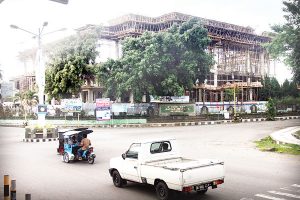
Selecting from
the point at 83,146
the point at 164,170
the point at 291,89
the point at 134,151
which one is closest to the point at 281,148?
the point at 291,89

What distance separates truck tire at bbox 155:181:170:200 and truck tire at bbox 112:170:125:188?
152 cm

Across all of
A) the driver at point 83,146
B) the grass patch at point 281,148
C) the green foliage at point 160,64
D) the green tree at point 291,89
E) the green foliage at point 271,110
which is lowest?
the grass patch at point 281,148

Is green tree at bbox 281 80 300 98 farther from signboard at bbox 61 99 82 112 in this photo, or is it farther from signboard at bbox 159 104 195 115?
signboard at bbox 61 99 82 112

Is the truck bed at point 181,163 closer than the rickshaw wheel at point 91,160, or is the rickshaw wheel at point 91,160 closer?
the truck bed at point 181,163

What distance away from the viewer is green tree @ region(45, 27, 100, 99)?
3803cm

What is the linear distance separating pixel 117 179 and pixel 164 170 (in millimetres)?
2022

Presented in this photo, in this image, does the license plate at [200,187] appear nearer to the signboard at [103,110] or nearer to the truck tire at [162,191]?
the truck tire at [162,191]

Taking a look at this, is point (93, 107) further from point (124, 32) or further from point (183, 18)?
point (183, 18)

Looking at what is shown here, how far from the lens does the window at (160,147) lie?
861 cm

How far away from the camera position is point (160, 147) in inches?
346

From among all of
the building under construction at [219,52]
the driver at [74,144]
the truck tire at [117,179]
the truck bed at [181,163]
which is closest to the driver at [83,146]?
the driver at [74,144]

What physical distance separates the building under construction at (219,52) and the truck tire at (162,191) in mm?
25096

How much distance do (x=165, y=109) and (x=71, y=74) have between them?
10.6 meters

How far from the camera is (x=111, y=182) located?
9391 millimetres
